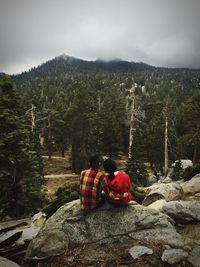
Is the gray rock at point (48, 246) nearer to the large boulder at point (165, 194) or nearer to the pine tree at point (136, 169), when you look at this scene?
the large boulder at point (165, 194)

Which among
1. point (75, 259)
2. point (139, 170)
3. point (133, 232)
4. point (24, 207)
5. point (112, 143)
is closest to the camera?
point (75, 259)

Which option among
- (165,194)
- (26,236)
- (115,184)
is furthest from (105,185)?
(165,194)

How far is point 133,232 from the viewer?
30.1 feet

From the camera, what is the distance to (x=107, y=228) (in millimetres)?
9289

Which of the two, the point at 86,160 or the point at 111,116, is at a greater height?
the point at 111,116

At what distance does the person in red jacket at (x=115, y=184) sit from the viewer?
9.30 metres

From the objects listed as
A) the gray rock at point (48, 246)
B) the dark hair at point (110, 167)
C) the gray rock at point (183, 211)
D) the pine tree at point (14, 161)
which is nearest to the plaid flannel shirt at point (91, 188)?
the dark hair at point (110, 167)

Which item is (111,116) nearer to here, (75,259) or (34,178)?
(34,178)

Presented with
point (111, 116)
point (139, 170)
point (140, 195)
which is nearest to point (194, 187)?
point (140, 195)

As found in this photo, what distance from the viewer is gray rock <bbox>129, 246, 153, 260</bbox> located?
8.28 meters

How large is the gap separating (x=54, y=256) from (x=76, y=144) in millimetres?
41259

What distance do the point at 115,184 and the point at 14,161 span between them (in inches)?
617

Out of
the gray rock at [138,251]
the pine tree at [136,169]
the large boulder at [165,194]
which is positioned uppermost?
the gray rock at [138,251]

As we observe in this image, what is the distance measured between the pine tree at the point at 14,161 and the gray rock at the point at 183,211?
14.4 m
